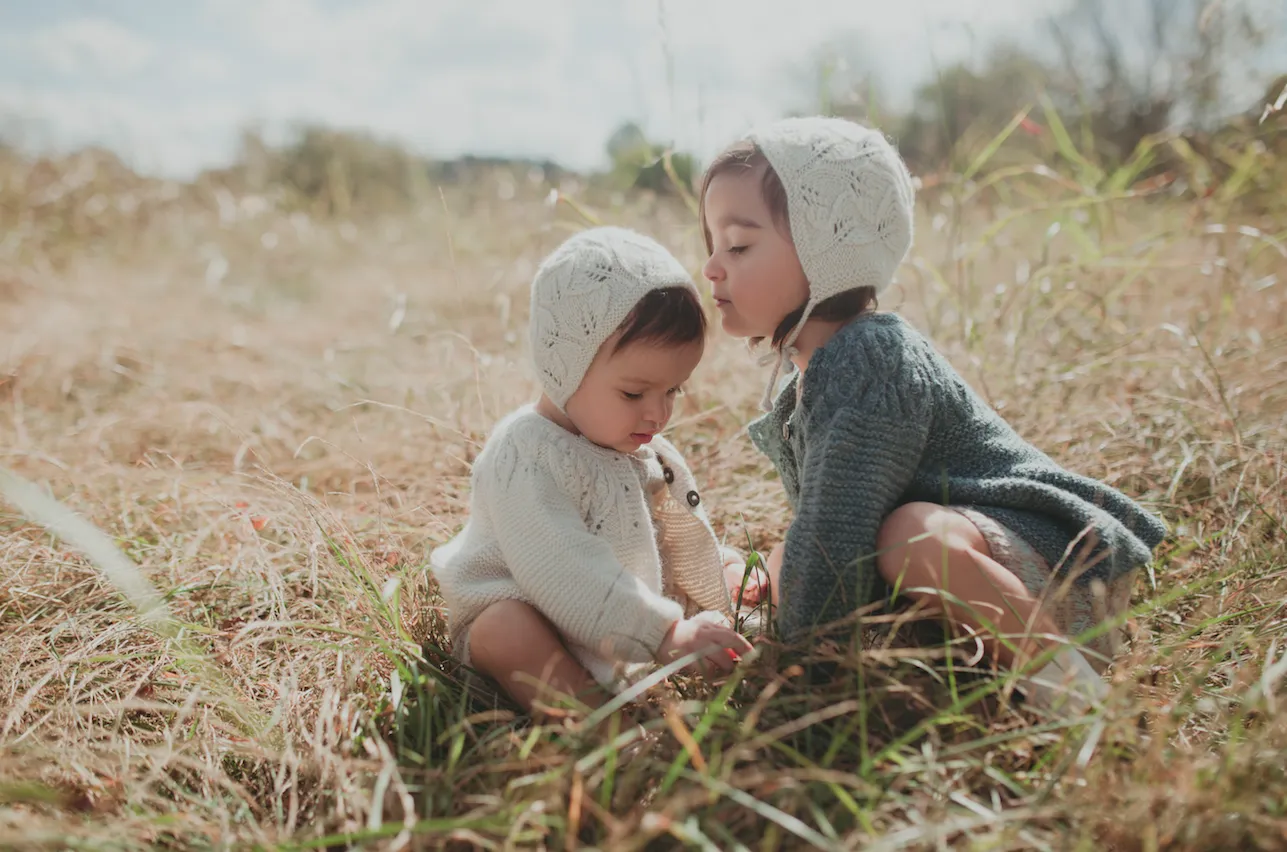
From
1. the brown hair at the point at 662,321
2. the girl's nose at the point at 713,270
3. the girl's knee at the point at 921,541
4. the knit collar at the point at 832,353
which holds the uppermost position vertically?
the girl's nose at the point at 713,270

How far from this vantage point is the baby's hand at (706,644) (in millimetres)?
1617

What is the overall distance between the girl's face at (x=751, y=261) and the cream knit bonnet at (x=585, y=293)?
4.2 inches

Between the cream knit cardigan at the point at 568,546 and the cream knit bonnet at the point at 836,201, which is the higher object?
the cream knit bonnet at the point at 836,201

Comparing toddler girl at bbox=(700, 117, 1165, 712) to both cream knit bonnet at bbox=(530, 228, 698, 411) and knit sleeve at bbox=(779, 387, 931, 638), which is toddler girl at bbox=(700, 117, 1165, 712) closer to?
knit sleeve at bbox=(779, 387, 931, 638)

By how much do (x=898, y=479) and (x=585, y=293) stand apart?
66 centimetres

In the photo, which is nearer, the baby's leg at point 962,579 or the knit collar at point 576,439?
the baby's leg at point 962,579

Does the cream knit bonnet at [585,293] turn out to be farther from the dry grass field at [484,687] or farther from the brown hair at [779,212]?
the dry grass field at [484,687]

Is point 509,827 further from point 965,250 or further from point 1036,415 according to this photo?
point 965,250

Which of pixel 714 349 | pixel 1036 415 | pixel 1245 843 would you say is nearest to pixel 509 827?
pixel 1245 843

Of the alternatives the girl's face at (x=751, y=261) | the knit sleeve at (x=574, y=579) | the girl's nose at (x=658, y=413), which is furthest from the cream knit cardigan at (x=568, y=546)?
the girl's face at (x=751, y=261)

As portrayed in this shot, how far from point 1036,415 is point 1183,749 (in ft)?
4.46

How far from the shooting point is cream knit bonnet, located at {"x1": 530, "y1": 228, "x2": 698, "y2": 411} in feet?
5.73

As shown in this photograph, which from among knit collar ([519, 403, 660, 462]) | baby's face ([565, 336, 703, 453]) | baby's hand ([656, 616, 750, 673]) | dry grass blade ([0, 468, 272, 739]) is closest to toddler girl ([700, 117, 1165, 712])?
baby's hand ([656, 616, 750, 673])

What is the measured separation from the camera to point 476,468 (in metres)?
1.85
